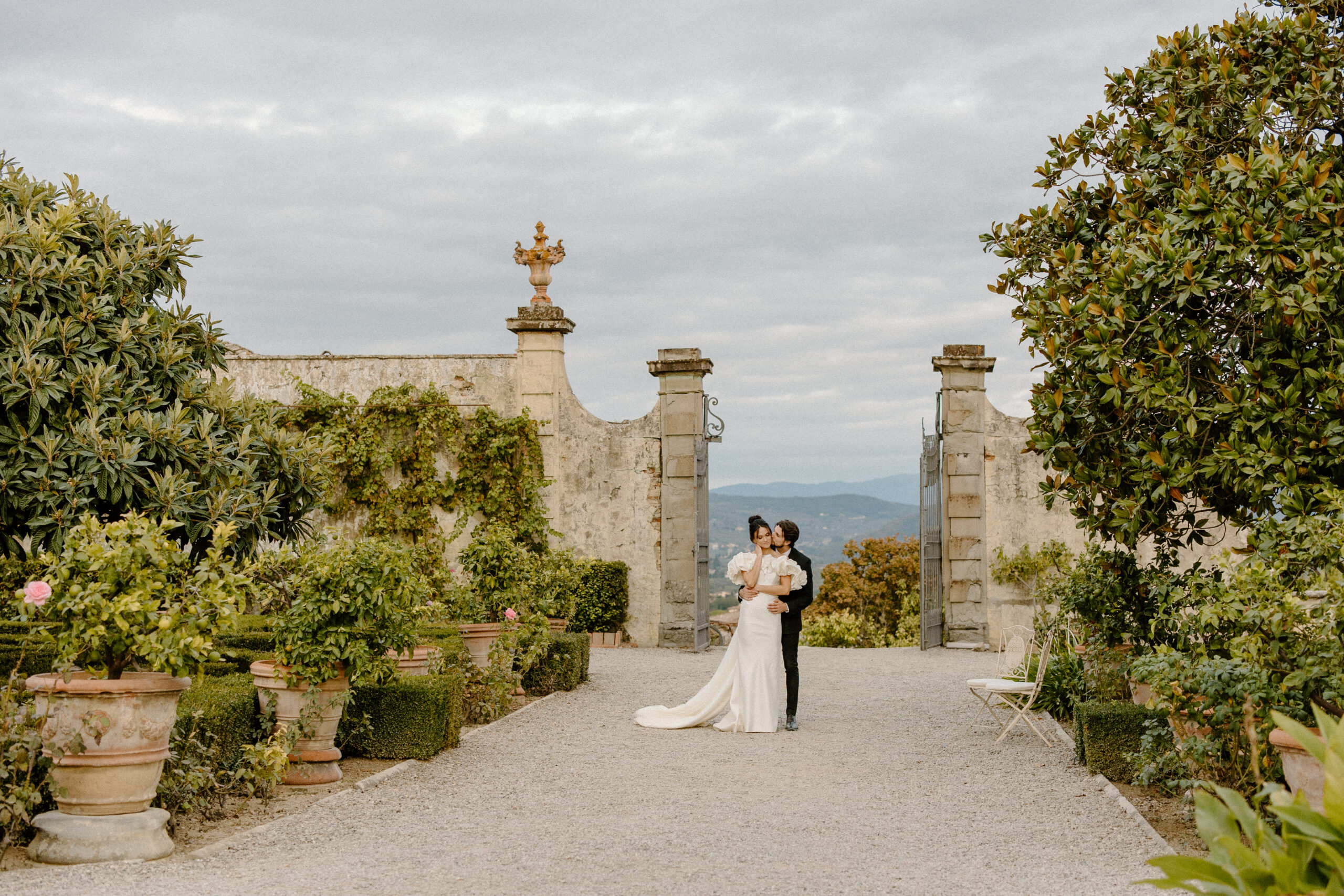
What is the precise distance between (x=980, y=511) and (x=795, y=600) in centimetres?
538

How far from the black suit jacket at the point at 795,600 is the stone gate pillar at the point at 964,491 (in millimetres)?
5061

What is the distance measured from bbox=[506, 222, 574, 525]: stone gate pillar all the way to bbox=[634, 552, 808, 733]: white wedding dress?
552 centimetres

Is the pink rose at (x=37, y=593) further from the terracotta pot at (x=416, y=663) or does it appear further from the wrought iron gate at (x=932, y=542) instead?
the wrought iron gate at (x=932, y=542)

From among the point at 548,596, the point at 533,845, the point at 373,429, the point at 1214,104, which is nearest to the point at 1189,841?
the point at 533,845

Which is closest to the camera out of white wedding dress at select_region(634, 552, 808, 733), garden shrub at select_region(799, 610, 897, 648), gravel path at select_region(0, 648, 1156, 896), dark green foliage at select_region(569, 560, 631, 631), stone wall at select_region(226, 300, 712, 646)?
gravel path at select_region(0, 648, 1156, 896)

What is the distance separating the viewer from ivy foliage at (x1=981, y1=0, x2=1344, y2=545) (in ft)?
17.0

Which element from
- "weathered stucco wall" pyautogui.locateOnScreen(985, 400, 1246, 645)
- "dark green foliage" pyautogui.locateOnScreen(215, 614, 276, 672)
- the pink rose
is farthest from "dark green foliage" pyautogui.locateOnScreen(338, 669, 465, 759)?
"weathered stucco wall" pyautogui.locateOnScreen(985, 400, 1246, 645)

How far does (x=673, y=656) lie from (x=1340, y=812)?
11.7 m

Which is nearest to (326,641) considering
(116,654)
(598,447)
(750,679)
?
(116,654)

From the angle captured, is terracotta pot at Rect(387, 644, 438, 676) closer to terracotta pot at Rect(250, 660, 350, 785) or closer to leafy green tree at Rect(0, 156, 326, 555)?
terracotta pot at Rect(250, 660, 350, 785)

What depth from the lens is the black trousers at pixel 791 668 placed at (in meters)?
8.38

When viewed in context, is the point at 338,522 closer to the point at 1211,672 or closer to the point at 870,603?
the point at 870,603

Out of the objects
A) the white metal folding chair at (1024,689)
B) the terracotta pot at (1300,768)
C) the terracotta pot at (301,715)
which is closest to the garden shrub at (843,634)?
the white metal folding chair at (1024,689)

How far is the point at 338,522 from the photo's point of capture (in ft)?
45.7
